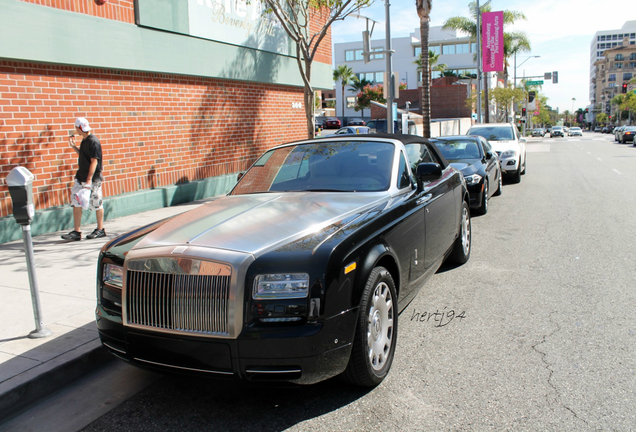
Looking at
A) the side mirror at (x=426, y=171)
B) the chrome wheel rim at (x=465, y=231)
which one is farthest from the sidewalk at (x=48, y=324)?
the chrome wheel rim at (x=465, y=231)

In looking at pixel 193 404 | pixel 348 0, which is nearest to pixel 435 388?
pixel 193 404

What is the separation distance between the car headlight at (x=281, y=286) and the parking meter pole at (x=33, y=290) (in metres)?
2.23

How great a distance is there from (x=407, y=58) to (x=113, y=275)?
281ft

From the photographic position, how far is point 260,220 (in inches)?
144

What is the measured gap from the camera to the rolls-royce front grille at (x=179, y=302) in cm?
298

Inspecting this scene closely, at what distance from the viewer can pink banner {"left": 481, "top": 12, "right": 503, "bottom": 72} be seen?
123ft

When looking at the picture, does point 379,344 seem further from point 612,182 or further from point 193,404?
point 612,182

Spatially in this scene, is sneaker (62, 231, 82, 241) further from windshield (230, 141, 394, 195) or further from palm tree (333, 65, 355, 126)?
palm tree (333, 65, 355, 126)

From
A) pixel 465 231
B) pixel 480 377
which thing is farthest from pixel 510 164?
pixel 480 377

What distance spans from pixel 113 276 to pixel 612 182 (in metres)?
14.7

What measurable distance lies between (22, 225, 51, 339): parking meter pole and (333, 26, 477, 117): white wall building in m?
79.1

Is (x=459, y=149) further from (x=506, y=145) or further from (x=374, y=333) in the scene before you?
(x=374, y=333)

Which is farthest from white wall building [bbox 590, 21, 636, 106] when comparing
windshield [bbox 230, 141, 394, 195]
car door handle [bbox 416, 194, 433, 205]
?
windshield [bbox 230, 141, 394, 195]

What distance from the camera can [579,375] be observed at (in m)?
3.59
